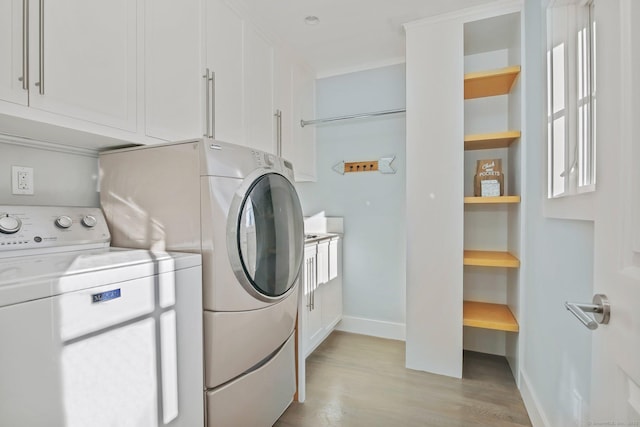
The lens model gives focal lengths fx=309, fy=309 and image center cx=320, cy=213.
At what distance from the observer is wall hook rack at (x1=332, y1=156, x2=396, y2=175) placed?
2742 mm

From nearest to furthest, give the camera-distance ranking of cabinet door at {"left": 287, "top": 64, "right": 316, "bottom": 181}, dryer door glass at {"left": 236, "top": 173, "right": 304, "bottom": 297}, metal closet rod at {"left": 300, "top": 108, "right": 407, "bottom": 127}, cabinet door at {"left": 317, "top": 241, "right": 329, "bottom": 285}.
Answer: dryer door glass at {"left": 236, "top": 173, "right": 304, "bottom": 297}, cabinet door at {"left": 317, "top": 241, "right": 329, "bottom": 285}, metal closet rod at {"left": 300, "top": 108, "right": 407, "bottom": 127}, cabinet door at {"left": 287, "top": 64, "right": 316, "bottom": 181}

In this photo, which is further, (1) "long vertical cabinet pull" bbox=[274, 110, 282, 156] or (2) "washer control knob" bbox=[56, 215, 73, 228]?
(1) "long vertical cabinet pull" bbox=[274, 110, 282, 156]

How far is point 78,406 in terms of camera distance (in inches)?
30.8

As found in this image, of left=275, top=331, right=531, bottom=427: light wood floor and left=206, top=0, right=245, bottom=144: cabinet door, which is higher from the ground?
left=206, top=0, right=245, bottom=144: cabinet door

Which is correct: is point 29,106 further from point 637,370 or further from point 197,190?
point 637,370

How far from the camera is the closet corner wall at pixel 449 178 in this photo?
204 cm

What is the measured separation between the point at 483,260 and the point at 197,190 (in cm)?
185

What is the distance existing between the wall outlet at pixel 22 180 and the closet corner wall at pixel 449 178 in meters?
2.05

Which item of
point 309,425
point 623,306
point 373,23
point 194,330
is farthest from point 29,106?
point 373,23

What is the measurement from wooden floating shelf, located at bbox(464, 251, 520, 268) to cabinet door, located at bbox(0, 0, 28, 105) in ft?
7.77

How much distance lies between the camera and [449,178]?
210 centimetres

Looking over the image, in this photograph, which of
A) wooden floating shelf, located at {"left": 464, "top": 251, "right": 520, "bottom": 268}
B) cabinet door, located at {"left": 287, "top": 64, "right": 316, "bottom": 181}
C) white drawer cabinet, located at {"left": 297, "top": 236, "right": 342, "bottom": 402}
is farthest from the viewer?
cabinet door, located at {"left": 287, "top": 64, "right": 316, "bottom": 181}

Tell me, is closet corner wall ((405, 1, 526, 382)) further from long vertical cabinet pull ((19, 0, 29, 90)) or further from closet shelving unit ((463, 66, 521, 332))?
long vertical cabinet pull ((19, 0, 29, 90))

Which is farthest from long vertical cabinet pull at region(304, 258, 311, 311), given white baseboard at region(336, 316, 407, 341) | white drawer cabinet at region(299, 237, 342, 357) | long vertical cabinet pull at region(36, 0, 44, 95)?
long vertical cabinet pull at region(36, 0, 44, 95)
